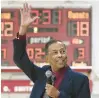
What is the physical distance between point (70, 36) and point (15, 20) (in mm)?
555

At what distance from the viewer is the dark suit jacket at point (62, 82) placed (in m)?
1.82

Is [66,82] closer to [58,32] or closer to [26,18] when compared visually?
[26,18]

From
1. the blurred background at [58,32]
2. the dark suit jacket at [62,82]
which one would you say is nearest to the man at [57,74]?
the dark suit jacket at [62,82]

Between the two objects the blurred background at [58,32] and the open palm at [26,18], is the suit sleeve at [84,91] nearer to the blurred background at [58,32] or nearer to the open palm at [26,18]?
the open palm at [26,18]

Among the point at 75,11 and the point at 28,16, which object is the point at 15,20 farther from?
the point at 28,16

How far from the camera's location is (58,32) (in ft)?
14.1

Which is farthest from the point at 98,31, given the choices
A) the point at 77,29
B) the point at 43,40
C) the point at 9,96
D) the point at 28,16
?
the point at 28,16

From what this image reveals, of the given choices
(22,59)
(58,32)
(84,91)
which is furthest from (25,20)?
(58,32)

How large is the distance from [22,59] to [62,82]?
0.22 m

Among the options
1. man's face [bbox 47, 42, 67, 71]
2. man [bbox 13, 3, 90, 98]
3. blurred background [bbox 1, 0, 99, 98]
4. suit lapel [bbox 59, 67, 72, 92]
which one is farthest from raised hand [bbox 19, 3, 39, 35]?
blurred background [bbox 1, 0, 99, 98]

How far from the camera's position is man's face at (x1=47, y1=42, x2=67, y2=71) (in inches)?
71.9

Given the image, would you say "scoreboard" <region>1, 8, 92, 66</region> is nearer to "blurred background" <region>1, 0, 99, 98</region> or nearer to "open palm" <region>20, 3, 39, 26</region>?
"blurred background" <region>1, 0, 99, 98</region>

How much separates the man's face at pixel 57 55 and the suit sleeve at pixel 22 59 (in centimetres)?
10

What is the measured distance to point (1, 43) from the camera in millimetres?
4344
